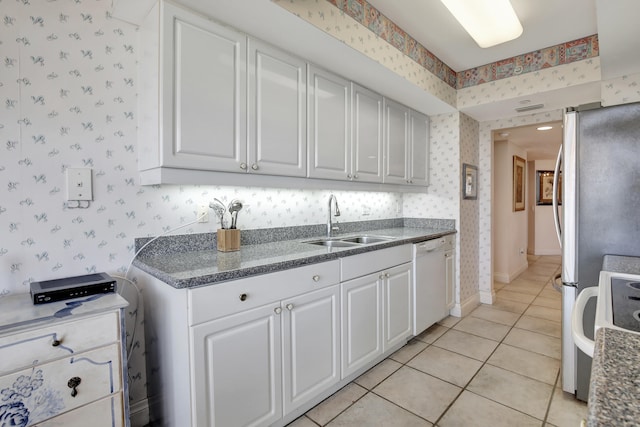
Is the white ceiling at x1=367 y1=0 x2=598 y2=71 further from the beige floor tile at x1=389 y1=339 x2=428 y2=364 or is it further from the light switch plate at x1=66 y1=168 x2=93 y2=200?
the beige floor tile at x1=389 y1=339 x2=428 y2=364

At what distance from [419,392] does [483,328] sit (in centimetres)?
134

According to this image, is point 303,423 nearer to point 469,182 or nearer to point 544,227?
point 469,182

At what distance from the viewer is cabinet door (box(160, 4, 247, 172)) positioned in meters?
1.46

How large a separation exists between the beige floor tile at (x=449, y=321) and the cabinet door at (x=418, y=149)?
4.61ft

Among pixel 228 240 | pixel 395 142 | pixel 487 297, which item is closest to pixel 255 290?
pixel 228 240

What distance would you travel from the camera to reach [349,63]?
2.10 metres

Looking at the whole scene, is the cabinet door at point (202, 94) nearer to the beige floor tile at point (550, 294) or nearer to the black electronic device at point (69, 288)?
the black electronic device at point (69, 288)

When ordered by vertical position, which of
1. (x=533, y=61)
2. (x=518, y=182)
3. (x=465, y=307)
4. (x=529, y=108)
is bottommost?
(x=465, y=307)

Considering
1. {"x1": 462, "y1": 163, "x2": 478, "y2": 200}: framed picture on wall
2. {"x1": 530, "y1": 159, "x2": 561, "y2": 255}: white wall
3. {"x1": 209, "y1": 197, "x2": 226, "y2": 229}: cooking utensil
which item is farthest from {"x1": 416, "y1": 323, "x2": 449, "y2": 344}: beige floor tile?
{"x1": 530, "y1": 159, "x2": 561, "y2": 255}: white wall

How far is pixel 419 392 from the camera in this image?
1.97 metres

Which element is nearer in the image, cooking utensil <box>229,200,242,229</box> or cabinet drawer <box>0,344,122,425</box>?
cabinet drawer <box>0,344,122,425</box>

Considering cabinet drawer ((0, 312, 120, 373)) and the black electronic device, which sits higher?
the black electronic device

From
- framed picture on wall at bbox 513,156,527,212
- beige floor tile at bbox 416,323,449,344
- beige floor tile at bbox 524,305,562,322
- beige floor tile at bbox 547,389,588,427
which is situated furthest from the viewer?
framed picture on wall at bbox 513,156,527,212

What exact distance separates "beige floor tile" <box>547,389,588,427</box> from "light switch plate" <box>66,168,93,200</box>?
266 cm
